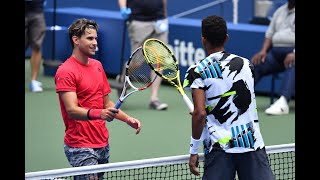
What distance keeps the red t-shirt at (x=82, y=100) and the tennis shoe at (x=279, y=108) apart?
4802 mm

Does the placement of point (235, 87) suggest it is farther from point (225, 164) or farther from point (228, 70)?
point (225, 164)

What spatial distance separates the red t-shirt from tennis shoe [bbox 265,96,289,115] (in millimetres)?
4802

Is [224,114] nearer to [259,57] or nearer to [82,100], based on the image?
[82,100]

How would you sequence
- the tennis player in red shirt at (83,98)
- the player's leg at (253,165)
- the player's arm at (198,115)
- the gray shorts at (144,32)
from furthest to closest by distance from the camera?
the gray shorts at (144,32)
the tennis player in red shirt at (83,98)
the player's leg at (253,165)
the player's arm at (198,115)

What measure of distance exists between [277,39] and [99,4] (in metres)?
6.24

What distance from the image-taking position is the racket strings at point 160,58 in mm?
6012

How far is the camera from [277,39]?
10.7 meters

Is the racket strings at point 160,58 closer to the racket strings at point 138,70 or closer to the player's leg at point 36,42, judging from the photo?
the racket strings at point 138,70

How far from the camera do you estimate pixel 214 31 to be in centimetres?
551

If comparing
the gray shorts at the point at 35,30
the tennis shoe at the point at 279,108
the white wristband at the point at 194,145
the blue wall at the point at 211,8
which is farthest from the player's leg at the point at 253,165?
the blue wall at the point at 211,8

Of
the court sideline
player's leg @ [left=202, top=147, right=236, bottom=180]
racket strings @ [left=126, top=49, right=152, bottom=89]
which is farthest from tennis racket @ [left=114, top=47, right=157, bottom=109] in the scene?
the court sideline
